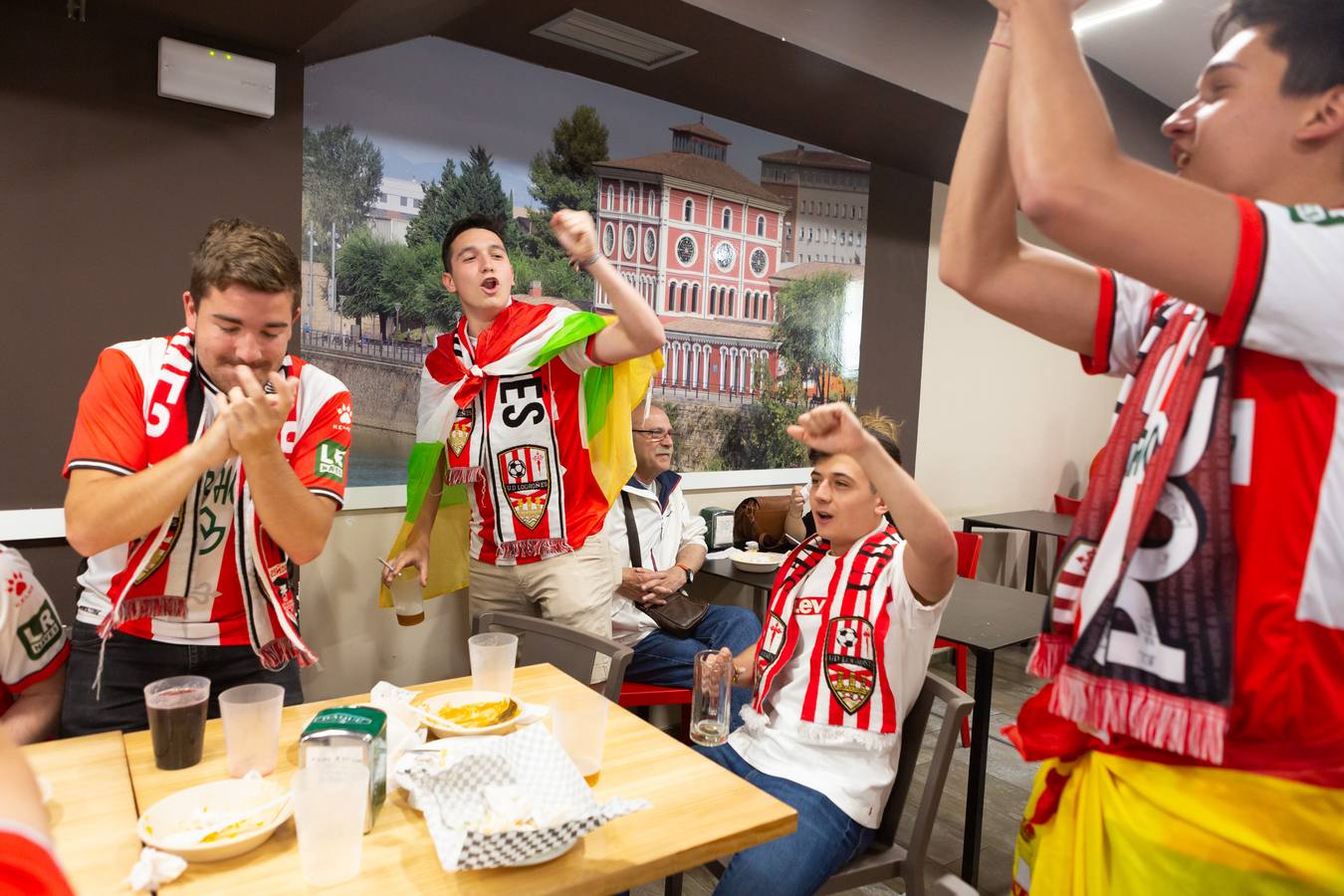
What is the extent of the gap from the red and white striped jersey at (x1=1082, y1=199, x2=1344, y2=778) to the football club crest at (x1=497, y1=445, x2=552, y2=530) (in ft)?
7.01

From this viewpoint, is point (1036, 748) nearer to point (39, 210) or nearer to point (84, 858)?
point (84, 858)

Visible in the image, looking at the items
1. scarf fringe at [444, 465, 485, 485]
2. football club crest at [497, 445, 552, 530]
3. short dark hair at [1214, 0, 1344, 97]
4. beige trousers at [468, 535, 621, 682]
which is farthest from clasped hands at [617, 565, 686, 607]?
short dark hair at [1214, 0, 1344, 97]

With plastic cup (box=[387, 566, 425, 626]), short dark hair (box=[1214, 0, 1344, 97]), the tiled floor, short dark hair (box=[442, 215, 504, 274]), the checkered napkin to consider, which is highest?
short dark hair (box=[442, 215, 504, 274])

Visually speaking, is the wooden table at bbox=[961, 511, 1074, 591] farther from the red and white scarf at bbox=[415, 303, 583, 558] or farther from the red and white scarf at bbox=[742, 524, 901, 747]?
the red and white scarf at bbox=[742, 524, 901, 747]

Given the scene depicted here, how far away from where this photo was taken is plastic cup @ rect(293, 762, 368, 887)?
3.28 ft

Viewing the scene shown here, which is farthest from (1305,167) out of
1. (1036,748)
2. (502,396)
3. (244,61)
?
(244,61)

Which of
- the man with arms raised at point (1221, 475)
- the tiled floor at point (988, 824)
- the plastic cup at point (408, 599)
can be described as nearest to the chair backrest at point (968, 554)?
the tiled floor at point (988, 824)

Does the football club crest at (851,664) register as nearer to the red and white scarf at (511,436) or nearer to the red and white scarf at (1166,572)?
the red and white scarf at (1166,572)

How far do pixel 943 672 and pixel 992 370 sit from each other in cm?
207

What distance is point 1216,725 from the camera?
0.71 meters

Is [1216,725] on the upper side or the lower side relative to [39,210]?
lower

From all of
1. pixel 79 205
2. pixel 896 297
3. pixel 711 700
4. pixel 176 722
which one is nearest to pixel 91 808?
pixel 176 722

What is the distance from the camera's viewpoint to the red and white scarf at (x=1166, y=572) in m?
0.72

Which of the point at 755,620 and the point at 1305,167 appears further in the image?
the point at 755,620
